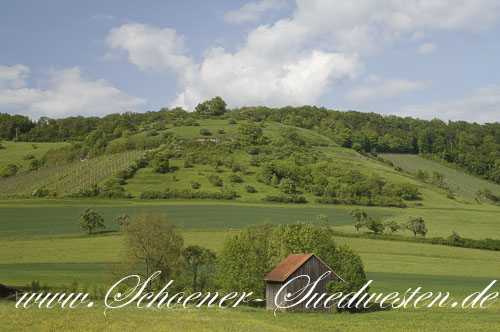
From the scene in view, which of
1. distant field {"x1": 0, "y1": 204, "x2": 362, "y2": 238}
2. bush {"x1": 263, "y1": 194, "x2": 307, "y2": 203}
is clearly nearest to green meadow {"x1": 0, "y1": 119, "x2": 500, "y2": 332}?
distant field {"x1": 0, "y1": 204, "x2": 362, "y2": 238}

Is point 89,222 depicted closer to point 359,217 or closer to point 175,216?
point 175,216

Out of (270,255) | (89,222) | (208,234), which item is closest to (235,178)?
(208,234)

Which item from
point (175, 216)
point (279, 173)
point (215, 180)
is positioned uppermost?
point (279, 173)

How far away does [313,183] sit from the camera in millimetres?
131125

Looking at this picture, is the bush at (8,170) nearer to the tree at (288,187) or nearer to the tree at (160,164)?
the tree at (160,164)

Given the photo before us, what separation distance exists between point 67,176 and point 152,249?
7786cm

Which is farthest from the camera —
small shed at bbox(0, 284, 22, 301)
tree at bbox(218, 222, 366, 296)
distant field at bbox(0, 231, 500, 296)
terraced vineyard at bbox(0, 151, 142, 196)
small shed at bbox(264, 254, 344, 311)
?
terraced vineyard at bbox(0, 151, 142, 196)

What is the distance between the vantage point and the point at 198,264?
5509 cm

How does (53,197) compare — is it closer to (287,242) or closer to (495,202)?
(287,242)

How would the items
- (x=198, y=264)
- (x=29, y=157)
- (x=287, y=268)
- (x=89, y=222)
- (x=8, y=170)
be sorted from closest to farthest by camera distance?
(x=287, y=268)
(x=198, y=264)
(x=89, y=222)
(x=8, y=170)
(x=29, y=157)

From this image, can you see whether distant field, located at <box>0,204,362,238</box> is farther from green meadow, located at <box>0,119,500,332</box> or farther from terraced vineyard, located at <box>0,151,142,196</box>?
terraced vineyard, located at <box>0,151,142,196</box>

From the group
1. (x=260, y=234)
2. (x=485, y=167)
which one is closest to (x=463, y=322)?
(x=260, y=234)

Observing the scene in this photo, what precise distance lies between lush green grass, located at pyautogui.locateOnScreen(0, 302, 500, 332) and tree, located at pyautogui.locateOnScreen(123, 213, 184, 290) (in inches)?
531

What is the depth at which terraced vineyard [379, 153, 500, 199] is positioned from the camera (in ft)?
526
